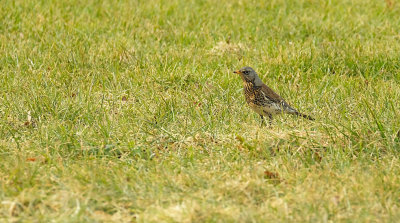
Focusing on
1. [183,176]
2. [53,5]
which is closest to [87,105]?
[183,176]

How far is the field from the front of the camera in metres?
4.11

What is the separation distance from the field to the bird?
0.13m

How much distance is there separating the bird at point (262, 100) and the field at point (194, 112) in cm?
13

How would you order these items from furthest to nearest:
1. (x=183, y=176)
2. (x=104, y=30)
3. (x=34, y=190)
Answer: (x=104, y=30)
(x=183, y=176)
(x=34, y=190)

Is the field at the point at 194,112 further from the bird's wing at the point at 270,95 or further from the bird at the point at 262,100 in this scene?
the bird's wing at the point at 270,95

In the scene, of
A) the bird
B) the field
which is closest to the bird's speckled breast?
the bird

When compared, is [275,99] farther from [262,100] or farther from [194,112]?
[194,112]

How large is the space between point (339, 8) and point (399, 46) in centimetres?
227

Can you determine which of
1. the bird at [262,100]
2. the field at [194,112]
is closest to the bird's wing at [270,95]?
the bird at [262,100]

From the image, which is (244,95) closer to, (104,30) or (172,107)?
(172,107)

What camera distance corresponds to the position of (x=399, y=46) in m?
8.27

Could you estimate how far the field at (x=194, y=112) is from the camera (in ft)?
13.5

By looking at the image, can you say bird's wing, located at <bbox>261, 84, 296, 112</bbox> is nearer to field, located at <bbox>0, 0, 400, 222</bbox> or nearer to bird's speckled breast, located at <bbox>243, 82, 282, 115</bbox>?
bird's speckled breast, located at <bbox>243, 82, 282, 115</bbox>

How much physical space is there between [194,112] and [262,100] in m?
0.66
